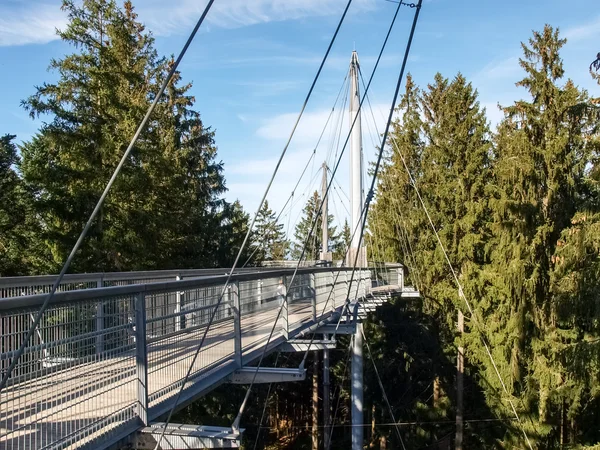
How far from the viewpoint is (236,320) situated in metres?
6.14

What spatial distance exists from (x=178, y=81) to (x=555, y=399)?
931 inches

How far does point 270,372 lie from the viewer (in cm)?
657

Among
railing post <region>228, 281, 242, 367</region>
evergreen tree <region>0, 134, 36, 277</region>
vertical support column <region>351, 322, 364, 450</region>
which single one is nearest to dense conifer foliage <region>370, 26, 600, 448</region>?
vertical support column <region>351, 322, 364, 450</region>

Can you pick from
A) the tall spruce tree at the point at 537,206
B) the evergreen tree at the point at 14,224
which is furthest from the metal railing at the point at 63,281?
the tall spruce tree at the point at 537,206

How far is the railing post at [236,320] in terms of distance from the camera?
6145 mm

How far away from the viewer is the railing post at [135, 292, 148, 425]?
416 centimetres

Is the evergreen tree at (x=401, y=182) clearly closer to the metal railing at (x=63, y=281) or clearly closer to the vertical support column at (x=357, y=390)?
Result: the vertical support column at (x=357, y=390)

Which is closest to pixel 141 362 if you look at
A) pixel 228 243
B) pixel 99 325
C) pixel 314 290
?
pixel 99 325

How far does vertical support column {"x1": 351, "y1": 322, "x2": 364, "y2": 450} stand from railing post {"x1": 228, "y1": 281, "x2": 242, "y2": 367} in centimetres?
711

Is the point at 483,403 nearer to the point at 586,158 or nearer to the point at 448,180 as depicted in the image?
the point at 448,180

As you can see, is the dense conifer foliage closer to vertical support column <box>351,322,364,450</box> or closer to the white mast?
the white mast

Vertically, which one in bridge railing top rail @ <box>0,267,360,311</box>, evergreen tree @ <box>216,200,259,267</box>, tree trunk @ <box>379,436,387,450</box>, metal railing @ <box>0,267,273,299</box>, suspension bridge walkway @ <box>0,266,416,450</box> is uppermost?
evergreen tree @ <box>216,200,259,267</box>

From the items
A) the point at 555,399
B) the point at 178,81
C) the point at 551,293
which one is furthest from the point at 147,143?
the point at 555,399

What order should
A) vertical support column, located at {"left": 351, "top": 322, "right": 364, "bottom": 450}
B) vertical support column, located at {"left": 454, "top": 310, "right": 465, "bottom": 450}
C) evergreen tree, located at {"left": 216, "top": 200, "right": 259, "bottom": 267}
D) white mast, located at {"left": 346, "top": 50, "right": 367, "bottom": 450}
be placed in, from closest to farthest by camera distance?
vertical support column, located at {"left": 351, "top": 322, "right": 364, "bottom": 450} < white mast, located at {"left": 346, "top": 50, "right": 367, "bottom": 450} < vertical support column, located at {"left": 454, "top": 310, "right": 465, "bottom": 450} < evergreen tree, located at {"left": 216, "top": 200, "right": 259, "bottom": 267}
